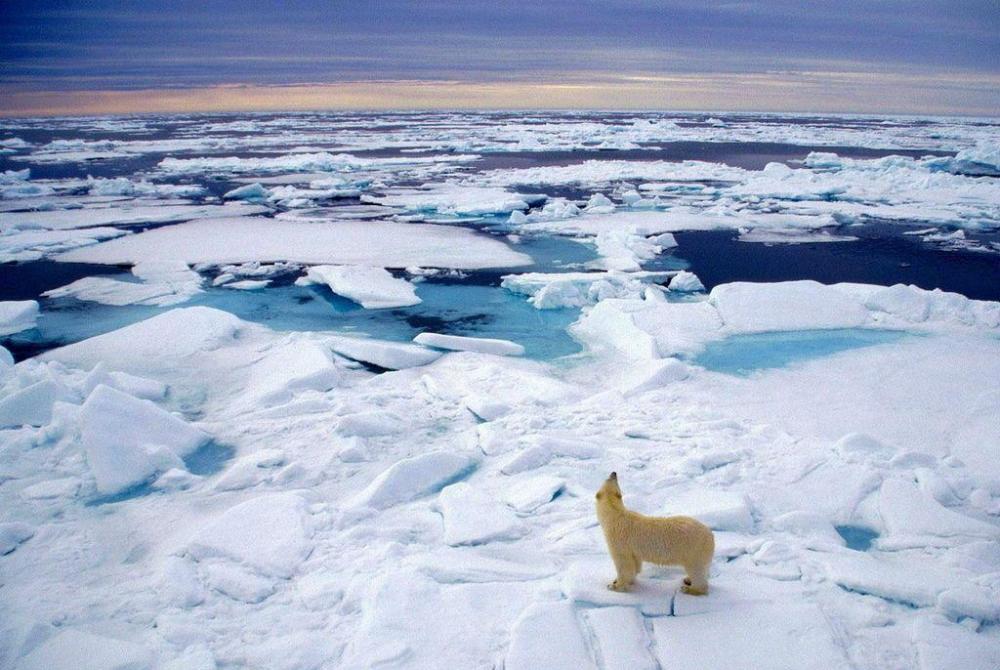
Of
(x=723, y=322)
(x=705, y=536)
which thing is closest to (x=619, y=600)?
(x=705, y=536)

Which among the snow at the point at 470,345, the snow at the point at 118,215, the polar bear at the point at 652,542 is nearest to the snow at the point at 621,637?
the polar bear at the point at 652,542

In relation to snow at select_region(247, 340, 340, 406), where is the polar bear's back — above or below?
above

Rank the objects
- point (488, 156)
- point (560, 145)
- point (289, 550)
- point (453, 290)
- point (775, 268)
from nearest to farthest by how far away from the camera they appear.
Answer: point (289, 550)
point (453, 290)
point (775, 268)
point (488, 156)
point (560, 145)

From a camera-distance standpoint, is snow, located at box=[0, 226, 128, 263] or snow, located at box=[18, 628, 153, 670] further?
snow, located at box=[0, 226, 128, 263]

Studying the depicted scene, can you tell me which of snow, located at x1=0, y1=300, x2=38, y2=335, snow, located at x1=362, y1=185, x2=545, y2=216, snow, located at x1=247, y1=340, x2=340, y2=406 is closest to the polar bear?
snow, located at x1=247, y1=340, x2=340, y2=406

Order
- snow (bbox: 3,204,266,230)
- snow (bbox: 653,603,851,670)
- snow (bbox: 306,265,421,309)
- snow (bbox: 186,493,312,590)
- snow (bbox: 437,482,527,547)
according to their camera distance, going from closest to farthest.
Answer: snow (bbox: 653,603,851,670)
snow (bbox: 186,493,312,590)
snow (bbox: 437,482,527,547)
snow (bbox: 306,265,421,309)
snow (bbox: 3,204,266,230)

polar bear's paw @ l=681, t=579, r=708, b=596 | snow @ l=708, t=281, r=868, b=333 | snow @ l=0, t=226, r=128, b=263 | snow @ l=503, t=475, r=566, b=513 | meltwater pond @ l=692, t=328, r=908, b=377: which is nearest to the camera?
polar bear's paw @ l=681, t=579, r=708, b=596

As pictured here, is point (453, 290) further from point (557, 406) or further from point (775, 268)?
point (775, 268)

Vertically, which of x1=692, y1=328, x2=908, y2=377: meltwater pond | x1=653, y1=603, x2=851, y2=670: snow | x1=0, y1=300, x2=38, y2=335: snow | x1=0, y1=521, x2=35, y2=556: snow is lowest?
x1=0, y1=300, x2=38, y2=335: snow

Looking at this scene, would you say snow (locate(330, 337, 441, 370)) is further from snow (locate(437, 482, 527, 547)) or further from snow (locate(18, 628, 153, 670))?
snow (locate(18, 628, 153, 670))
